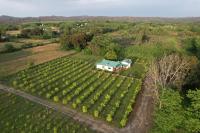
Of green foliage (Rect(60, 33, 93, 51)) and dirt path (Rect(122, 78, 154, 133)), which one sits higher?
green foliage (Rect(60, 33, 93, 51))

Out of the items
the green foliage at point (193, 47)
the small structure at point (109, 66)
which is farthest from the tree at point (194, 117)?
the green foliage at point (193, 47)

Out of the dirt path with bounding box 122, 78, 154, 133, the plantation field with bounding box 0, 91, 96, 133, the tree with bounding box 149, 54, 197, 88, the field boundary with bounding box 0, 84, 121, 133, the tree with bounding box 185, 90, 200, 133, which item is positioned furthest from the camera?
the tree with bounding box 149, 54, 197, 88

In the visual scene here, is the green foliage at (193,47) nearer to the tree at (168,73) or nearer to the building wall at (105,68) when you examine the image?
the tree at (168,73)

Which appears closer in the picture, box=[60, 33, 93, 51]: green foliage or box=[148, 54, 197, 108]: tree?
box=[148, 54, 197, 108]: tree

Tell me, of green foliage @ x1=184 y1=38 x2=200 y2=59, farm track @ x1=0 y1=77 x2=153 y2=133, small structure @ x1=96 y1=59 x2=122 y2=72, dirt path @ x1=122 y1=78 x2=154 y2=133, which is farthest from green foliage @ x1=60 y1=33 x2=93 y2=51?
dirt path @ x1=122 y1=78 x2=154 y2=133

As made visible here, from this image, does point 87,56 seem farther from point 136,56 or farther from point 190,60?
point 190,60

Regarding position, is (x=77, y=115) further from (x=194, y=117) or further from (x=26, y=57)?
(x=26, y=57)

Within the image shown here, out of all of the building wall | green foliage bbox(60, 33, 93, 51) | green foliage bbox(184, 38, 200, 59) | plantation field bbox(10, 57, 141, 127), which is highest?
green foliage bbox(184, 38, 200, 59)

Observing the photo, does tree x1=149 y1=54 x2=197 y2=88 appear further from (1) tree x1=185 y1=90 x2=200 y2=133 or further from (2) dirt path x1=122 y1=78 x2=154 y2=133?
(1) tree x1=185 y1=90 x2=200 y2=133

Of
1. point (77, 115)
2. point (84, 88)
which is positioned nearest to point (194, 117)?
point (77, 115)
